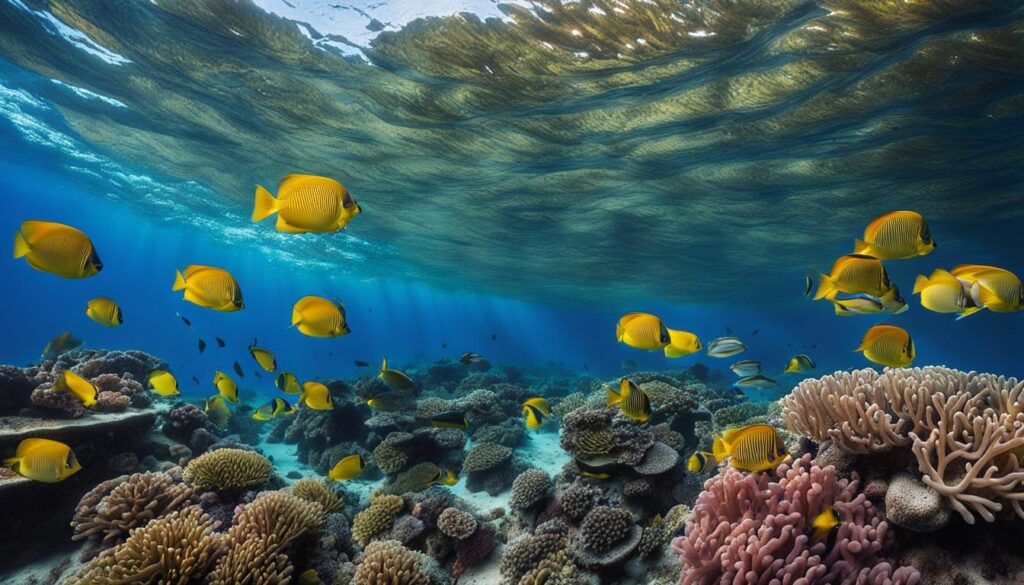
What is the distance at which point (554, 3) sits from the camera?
31.9 feet

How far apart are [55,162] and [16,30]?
1831cm

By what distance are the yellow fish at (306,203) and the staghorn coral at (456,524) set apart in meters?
4.53

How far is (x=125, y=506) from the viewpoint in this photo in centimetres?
565

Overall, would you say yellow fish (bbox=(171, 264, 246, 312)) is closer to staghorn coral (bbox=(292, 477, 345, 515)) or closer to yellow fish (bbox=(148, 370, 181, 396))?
staghorn coral (bbox=(292, 477, 345, 515))

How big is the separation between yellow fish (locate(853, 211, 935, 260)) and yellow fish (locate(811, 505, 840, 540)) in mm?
2433

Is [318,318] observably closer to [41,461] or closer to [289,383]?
[41,461]

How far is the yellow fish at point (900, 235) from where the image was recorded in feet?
13.6

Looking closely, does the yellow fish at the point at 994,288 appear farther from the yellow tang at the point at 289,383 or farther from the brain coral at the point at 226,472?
the yellow tang at the point at 289,383

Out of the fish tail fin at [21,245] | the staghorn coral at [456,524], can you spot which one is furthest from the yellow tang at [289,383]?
the fish tail fin at [21,245]

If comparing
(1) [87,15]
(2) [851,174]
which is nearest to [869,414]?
(2) [851,174]

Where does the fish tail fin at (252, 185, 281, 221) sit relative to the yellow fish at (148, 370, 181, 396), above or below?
above

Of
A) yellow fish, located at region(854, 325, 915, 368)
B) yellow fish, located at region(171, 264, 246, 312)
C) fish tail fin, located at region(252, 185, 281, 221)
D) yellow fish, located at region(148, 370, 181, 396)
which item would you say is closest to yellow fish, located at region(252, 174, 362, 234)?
fish tail fin, located at region(252, 185, 281, 221)

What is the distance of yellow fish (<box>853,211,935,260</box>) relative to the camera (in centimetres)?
415

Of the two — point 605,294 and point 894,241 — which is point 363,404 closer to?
point 894,241
